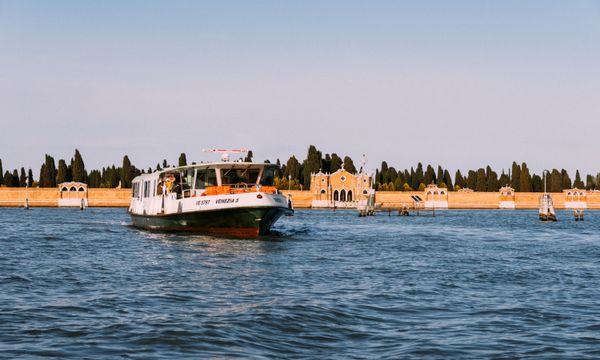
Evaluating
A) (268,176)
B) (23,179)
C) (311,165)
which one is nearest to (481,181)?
(311,165)

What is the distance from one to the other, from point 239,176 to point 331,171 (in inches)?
4979

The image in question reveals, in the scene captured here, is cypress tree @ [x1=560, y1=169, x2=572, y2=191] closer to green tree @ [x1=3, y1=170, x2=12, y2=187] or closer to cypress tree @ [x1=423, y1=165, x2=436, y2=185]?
cypress tree @ [x1=423, y1=165, x2=436, y2=185]

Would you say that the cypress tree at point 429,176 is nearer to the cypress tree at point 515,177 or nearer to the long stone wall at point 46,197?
the cypress tree at point 515,177

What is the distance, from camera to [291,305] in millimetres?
17188

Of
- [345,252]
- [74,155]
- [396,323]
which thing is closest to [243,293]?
[396,323]

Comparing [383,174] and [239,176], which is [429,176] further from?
[239,176]

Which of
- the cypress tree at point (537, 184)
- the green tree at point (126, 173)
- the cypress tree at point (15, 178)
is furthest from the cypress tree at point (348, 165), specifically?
the cypress tree at point (15, 178)

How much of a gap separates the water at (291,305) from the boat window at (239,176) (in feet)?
32.9

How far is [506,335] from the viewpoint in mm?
14109

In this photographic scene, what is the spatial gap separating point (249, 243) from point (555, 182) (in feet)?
477

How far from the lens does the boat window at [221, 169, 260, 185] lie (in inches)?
1638

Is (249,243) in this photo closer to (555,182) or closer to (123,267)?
(123,267)

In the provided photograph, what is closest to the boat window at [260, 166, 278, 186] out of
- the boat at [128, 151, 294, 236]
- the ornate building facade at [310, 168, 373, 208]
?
the boat at [128, 151, 294, 236]

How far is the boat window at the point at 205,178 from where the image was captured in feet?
137
